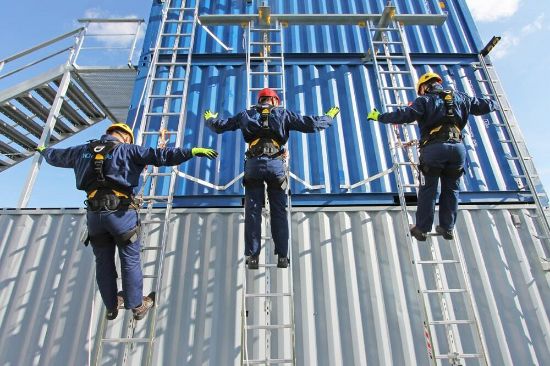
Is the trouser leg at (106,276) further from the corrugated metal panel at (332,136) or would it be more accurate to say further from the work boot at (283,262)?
the corrugated metal panel at (332,136)

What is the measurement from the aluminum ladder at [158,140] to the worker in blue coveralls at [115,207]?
Answer: 0.41 m

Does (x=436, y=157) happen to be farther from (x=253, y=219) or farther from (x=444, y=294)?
(x=253, y=219)

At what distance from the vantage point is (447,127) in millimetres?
4434

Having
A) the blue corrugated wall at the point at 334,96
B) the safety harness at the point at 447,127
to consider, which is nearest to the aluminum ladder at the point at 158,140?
the blue corrugated wall at the point at 334,96

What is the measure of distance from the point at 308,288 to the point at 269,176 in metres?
1.90

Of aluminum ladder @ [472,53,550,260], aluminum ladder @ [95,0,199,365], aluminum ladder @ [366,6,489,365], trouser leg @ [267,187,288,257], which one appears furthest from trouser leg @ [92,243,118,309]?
aluminum ladder @ [472,53,550,260]

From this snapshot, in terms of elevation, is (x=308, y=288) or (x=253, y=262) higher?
(x=253, y=262)

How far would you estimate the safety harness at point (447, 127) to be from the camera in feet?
14.4

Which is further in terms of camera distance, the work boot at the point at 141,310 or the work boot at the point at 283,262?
the work boot at the point at 283,262

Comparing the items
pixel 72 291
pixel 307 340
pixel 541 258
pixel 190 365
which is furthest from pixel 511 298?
pixel 72 291

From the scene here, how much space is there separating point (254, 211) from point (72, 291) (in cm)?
311

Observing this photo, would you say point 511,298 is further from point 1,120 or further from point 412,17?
point 1,120

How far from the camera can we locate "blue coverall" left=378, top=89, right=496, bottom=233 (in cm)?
437

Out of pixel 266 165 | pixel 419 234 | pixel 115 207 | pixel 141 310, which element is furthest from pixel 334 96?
pixel 141 310
